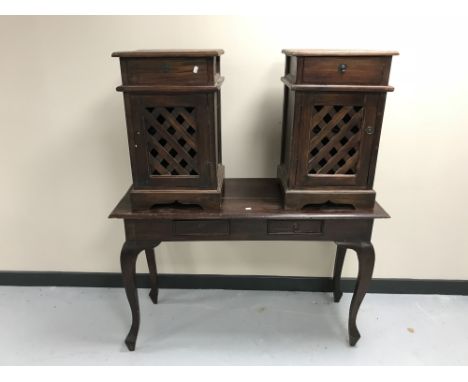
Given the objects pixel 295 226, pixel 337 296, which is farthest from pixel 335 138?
pixel 337 296

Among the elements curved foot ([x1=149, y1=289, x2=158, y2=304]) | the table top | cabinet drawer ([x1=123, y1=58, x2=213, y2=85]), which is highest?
cabinet drawer ([x1=123, y1=58, x2=213, y2=85])

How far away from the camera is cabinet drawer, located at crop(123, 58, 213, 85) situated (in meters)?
1.17

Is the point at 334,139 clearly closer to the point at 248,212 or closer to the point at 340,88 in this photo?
the point at 340,88

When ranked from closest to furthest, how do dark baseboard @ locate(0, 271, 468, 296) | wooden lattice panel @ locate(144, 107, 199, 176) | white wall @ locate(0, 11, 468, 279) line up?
wooden lattice panel @ locate(144, 107, 199, 176)
white wall @ locate(0, 11, 468, 279)
dark baseboard @ locate(0, 271, 468, 296)

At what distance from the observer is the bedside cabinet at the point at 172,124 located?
118 cm

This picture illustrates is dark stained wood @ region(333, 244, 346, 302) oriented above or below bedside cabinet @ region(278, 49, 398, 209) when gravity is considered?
below

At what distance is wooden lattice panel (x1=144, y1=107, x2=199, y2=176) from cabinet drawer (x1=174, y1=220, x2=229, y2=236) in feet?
0.64

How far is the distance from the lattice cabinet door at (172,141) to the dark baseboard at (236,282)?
0.81 meters

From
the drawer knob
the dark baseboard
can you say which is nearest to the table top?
the drawer knob

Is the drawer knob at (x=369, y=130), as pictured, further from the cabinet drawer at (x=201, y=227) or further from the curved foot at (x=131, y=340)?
the curved foot at (x=131, y=340)

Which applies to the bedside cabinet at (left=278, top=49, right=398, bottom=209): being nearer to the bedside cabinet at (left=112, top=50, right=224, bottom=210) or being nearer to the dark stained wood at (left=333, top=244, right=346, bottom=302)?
the bedside cabinet at (left=112, top=50, right=224, bottom=210)

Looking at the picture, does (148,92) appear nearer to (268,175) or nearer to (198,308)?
(268,175)

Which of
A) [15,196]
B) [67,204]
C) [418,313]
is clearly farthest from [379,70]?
[15,196]

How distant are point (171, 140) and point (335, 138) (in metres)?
0.61
